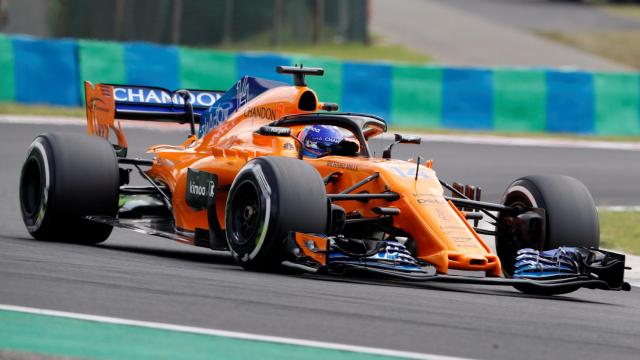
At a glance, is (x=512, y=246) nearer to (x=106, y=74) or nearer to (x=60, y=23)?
(x=106, y=74)

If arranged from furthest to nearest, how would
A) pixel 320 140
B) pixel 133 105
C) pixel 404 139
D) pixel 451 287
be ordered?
pixel 133 105
pixel 404 139
pixel 320 140
pixel 451 287

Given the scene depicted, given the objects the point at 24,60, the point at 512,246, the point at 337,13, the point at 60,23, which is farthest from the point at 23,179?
the point at 337,13

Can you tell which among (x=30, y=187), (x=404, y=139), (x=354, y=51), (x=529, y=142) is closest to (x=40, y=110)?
(x=529, y=142)

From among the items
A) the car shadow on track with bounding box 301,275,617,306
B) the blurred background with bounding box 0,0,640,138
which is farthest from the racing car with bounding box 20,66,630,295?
the blurred background with bounding box 0,0,640,138

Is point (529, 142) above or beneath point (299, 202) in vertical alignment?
above

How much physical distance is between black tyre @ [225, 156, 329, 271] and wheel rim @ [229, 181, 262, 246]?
0.05 meters

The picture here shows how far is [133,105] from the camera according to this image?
13234mm

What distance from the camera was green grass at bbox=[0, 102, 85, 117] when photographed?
2325 cm

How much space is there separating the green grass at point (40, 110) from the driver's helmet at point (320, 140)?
12982 mm

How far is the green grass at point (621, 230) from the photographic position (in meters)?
13.7

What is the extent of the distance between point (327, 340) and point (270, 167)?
2.77 m

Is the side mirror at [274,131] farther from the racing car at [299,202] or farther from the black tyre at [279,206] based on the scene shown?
the black tyre at [279,206]

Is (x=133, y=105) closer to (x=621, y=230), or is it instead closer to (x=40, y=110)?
(x=621, y=230)

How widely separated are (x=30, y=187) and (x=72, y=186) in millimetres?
862
